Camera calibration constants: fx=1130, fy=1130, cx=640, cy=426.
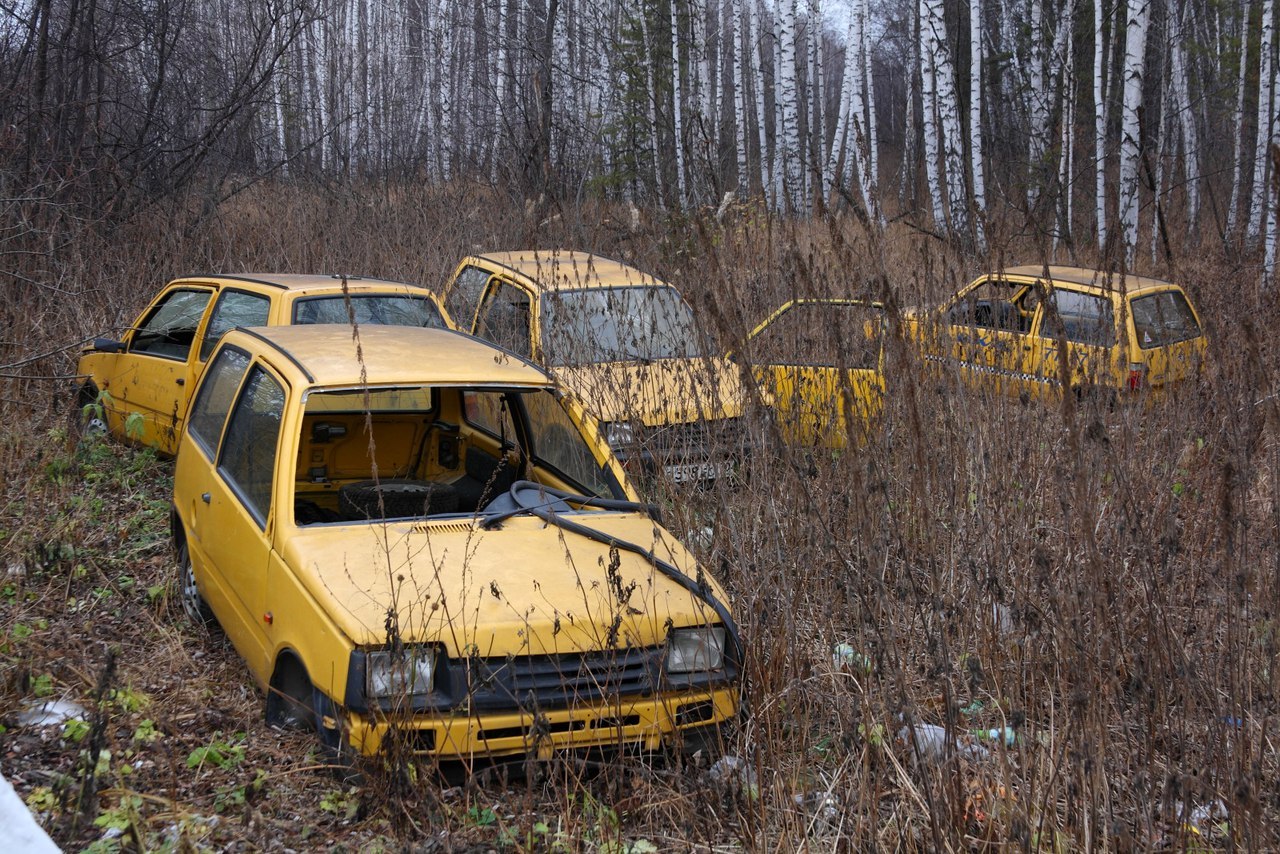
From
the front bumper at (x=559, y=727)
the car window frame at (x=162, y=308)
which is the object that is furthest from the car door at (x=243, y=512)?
the car window frame at (x=162, y=308)

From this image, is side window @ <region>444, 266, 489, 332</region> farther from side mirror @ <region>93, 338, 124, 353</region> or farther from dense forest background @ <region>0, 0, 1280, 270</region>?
side mirror @ <region>93, 338, 124, 353</region>

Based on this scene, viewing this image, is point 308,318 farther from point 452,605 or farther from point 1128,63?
point 1128,63

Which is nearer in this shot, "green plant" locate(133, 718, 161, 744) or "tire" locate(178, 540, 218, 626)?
"green plant" locate(133, 718, 161, 744)

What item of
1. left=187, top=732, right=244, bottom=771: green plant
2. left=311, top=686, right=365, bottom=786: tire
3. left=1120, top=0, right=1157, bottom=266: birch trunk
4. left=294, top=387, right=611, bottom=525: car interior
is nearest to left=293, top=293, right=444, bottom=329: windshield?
left=294, top=387, right=611, bottom=525: car interior

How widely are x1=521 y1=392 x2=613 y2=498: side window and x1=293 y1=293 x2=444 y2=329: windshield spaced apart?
97.5 inches

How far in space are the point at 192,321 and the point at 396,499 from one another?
4030 millimetres

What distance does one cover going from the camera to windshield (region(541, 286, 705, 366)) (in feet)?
20.4

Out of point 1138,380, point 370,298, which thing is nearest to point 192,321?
point 370,298

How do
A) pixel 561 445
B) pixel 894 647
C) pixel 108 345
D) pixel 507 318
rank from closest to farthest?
pixel 894 647
pixel 561 445
pixel 108 345
pixel 507 318

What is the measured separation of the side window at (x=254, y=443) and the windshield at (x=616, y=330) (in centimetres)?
170

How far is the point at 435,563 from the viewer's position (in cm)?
416

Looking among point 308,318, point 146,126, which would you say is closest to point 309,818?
point 308,318

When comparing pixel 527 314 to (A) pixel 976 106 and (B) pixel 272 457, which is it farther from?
(A) pixel 976 106

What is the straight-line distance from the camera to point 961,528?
475 cm
